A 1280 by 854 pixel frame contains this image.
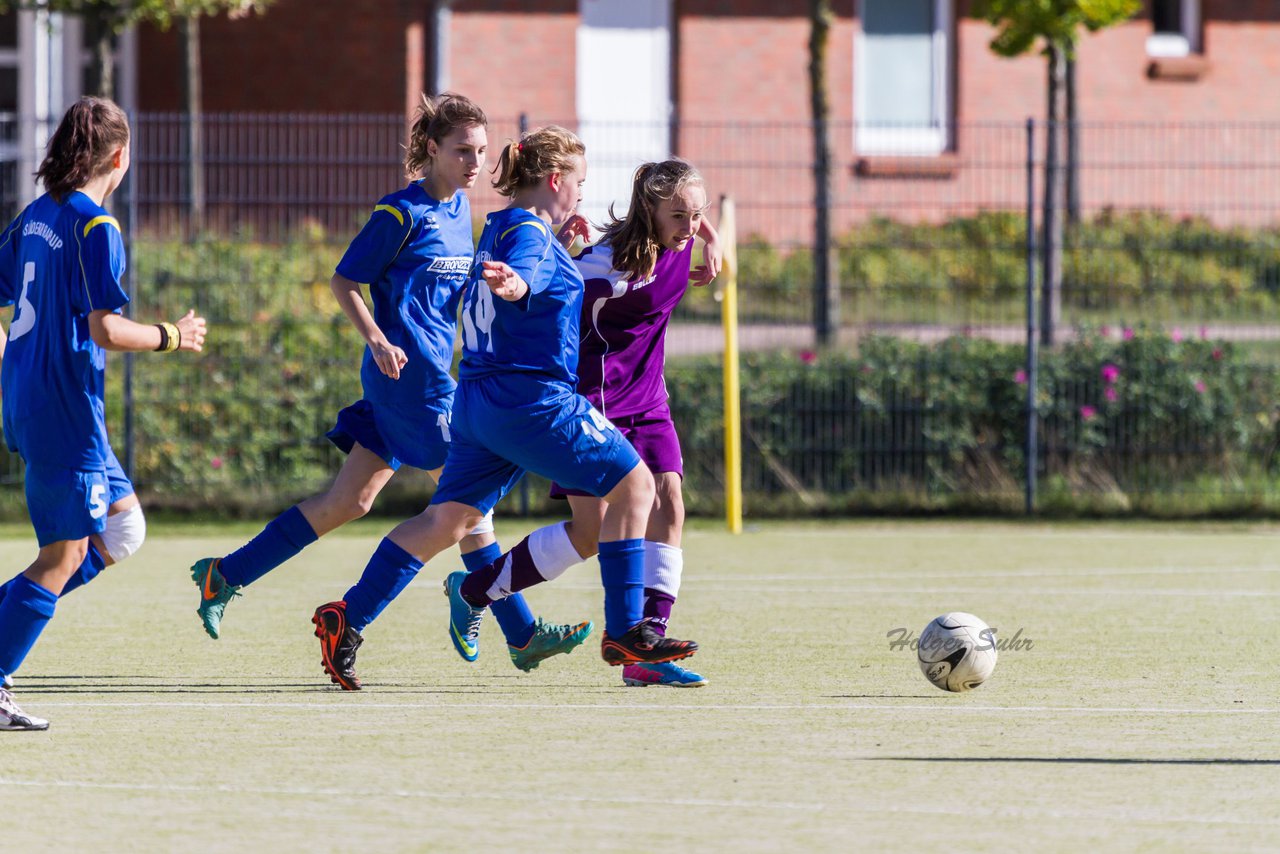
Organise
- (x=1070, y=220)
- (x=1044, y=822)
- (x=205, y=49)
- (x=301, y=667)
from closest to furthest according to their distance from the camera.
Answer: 1. (x=1044, y=822)
2. (x=301, y=667)
3. (x=1070, y=220)
4. (x=205, y=49)

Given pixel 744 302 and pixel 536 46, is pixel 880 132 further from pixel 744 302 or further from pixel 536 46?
pixel 744 302

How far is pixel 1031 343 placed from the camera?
43.0 ft

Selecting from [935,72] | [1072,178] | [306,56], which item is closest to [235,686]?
[1072,178]

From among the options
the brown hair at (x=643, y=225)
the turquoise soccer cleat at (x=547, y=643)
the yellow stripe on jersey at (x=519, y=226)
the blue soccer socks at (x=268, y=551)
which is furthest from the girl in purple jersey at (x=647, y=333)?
the blue soccer socks at (x=268, y=551)

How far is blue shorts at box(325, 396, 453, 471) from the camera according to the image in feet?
22.6

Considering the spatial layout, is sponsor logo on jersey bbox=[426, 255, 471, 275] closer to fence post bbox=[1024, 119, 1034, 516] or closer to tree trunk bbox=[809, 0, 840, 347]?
tree trunk bbox=[809, 0, 840, 347]

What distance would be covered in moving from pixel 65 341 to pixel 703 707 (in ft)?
7.07

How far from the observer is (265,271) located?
12977 mm

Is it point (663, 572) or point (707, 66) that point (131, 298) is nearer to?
point (663, 572)

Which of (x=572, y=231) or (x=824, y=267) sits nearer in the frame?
(x=572, y=231)

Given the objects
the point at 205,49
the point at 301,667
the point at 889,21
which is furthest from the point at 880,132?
the point at 301,667

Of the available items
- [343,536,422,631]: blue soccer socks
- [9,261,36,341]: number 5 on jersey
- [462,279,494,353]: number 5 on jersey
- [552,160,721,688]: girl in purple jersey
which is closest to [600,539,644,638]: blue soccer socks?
[552,160,721,688]: girl in purple jersey

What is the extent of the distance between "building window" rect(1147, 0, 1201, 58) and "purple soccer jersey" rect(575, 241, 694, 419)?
1988cm

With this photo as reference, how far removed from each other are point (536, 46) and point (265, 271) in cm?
1045
